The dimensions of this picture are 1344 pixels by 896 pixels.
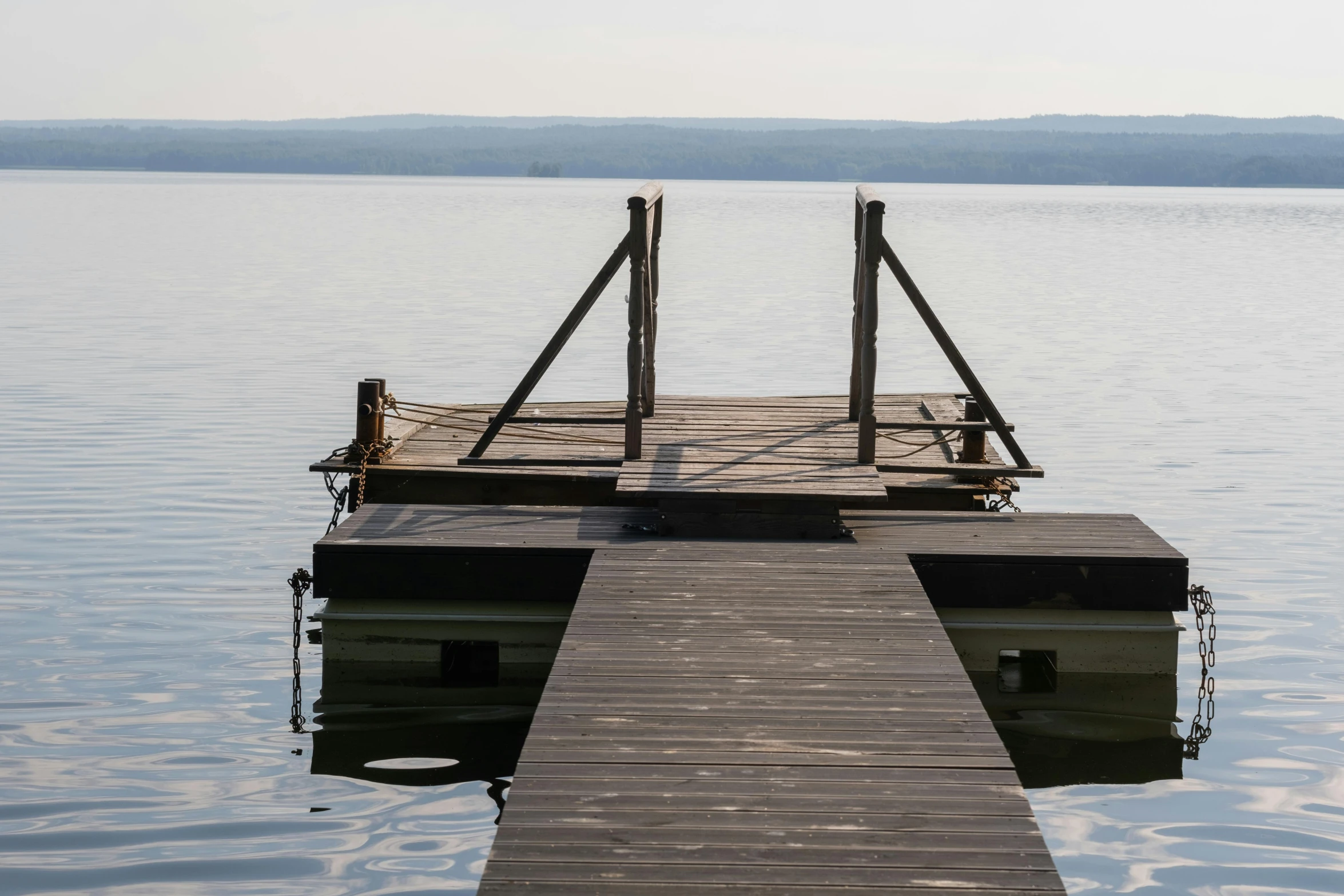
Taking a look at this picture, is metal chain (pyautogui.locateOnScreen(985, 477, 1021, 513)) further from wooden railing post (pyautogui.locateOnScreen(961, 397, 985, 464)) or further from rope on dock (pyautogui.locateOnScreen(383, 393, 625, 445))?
rope on dock (pyautogui.locateOnScreen(383, 393, 625, 445))

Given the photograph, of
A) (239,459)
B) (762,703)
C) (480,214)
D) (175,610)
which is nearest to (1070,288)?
(239,459)

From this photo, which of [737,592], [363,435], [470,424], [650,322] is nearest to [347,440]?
[470,424]

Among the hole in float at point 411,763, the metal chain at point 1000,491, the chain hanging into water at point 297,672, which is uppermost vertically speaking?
the metal chain at point 1000,491

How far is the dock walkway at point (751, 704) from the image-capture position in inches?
196

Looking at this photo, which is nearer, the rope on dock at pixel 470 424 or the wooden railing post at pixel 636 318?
the wooden railing post at pixel 636 318

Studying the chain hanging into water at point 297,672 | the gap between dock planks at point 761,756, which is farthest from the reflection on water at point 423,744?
the gap between dock planks at point 761,756

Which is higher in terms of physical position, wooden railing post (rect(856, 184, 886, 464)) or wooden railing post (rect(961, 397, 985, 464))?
wooden railing post (rect(856, 184, 886, 464))

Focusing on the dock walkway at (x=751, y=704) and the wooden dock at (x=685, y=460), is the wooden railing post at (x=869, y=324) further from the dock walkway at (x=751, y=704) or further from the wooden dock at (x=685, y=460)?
the dock walkway at (x=751, y=704)

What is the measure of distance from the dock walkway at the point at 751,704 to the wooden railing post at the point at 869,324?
0.53 meters

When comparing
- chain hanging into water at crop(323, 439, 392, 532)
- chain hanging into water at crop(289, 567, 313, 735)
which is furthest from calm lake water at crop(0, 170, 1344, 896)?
chain hanging into water at crop(323, 439, 392, 532)

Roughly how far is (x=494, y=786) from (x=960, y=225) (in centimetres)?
8432

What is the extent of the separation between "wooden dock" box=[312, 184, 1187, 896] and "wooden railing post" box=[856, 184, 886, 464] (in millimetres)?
23

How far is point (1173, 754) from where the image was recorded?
28.3ft

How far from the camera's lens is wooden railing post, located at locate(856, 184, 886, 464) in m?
10.0
